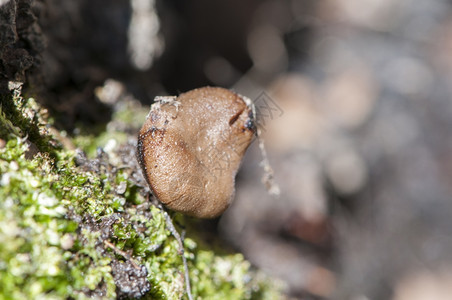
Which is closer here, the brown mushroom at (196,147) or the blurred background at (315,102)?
the brown mushroom at (196,147)

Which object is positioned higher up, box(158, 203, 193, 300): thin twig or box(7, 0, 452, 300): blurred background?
box(7, 0, 452, 300): blurred background

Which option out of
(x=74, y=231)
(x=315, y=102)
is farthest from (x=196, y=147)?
(x=315, y=102)

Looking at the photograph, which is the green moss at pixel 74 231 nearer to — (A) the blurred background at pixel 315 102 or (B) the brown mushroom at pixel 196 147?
(B) the brown mushroom at pixel 196 147

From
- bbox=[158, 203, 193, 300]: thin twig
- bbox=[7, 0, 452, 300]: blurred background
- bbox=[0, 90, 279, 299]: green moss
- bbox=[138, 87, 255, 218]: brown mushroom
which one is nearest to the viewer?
bbox=[0, 90, 279, 299]: green moss

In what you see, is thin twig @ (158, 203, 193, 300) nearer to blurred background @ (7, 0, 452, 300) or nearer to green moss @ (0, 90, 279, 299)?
green moss @ (0, 90, 279, 299)

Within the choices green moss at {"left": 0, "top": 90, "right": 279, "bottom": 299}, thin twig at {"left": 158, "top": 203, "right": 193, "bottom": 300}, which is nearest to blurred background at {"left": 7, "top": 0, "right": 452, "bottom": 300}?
green moss at {"left": 0, "top": 90, "right": 279, "bottom": 299}

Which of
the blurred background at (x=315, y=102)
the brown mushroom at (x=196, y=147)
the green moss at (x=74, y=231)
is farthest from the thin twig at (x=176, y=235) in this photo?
the blurred background at (x=315, y=102)

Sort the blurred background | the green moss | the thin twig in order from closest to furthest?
the green moss → the thin twig → the blurred background
